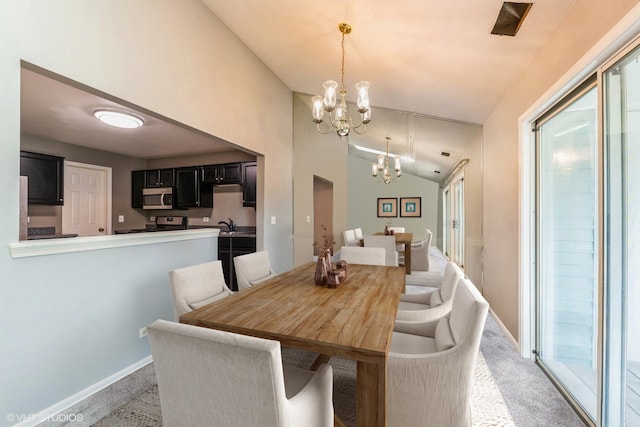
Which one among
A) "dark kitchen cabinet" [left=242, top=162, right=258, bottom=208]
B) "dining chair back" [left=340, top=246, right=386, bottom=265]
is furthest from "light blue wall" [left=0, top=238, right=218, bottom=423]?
"dark kitchen cabinet" [left=242, top=162, right=258, bottom=208]

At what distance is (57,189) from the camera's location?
4.15m

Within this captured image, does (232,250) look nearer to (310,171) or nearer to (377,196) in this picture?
(310,171)

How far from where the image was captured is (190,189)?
16.0ft

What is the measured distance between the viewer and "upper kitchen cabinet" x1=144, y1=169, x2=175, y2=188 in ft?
16.5

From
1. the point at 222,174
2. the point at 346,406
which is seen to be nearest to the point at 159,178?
the point at 222,174

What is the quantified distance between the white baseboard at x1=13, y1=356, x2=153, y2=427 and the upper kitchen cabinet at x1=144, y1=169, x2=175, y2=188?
3.58 metres

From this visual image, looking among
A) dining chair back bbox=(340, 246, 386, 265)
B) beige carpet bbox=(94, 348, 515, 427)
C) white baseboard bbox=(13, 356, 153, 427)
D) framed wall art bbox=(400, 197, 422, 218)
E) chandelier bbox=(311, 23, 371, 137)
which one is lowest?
beige carpet bbox=(94, 348, 515, 427)

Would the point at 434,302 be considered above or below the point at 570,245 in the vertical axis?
below

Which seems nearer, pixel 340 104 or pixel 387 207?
pixel 340 104

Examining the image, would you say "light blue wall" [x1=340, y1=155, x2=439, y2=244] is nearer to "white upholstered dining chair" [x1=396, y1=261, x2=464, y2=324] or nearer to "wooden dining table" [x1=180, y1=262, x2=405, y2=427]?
"white upholstered dining chair" [x1=396, y1=261, x2=464, y2=324]

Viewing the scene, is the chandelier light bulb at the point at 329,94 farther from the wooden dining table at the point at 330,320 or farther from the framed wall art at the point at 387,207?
the framed wall art at the point at 387,207

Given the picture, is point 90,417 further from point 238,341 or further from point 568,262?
point 568,262

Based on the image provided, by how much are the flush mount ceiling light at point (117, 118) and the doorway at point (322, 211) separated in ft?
8.83

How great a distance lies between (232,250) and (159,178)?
7.98ft
